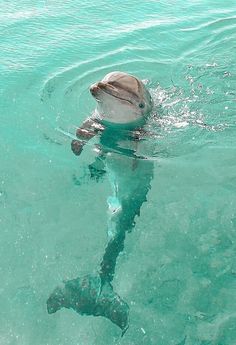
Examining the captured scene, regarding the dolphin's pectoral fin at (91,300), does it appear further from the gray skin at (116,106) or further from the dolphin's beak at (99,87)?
the dolphin's beak at (99,87)

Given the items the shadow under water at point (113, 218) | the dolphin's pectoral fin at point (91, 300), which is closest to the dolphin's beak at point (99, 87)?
→ the shadow under water at point (113, 218)

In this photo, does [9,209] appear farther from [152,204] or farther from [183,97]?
[183,97]

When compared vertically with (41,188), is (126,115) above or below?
above

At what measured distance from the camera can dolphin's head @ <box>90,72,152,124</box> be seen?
8008 mm

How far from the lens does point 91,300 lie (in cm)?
612

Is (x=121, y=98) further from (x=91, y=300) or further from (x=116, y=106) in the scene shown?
(x=91, y=300)

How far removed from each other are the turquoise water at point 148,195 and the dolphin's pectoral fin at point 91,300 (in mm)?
96

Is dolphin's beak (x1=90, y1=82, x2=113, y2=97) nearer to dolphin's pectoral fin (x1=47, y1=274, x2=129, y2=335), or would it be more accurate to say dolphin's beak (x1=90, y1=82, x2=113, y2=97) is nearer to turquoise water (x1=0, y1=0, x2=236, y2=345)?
turquoise water (x1=0, y1=0, x2=236, y2=345)

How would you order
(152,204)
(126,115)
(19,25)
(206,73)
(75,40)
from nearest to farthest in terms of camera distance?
(152,204) < (126,115) < (206,73) < (75,40) < (19,25)

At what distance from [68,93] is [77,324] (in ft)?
17.1

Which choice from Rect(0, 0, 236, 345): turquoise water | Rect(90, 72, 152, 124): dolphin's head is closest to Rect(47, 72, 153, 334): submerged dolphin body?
Rect(90, 72, 152, 124): dolphin's head

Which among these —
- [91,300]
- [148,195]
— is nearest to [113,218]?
[148,195]

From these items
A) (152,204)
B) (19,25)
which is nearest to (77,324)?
(152,204)

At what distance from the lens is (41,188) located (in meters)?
7.88
